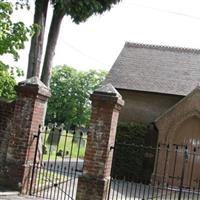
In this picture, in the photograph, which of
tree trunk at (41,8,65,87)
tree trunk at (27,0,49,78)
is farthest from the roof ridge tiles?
tree trunk at (27,0,49,78)

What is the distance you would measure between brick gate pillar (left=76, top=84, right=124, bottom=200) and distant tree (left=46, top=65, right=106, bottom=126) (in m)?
64.9

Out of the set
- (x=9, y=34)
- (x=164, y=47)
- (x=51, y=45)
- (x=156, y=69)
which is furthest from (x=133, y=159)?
(x=9, y=34)

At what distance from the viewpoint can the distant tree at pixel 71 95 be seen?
79.5 meters

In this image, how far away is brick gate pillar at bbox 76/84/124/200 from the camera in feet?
35.8

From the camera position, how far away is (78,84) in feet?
275

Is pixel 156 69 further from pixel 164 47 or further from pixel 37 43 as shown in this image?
pixel 37 43

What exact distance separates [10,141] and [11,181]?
3.31 feet

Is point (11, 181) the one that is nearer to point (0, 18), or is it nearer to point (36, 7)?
point (0, 18)

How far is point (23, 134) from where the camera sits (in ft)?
37.8

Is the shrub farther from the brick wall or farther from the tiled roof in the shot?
the brick wall

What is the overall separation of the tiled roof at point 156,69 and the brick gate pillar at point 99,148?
588 inches

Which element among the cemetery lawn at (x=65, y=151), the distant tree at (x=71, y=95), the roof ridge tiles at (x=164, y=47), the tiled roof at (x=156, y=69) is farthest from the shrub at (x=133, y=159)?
the distant tree at (x=71, y=95)

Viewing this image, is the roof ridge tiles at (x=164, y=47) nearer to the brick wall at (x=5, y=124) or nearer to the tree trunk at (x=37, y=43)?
the tree trunk at (x=37, y=43)

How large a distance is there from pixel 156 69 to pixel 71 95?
55096 millimetres
